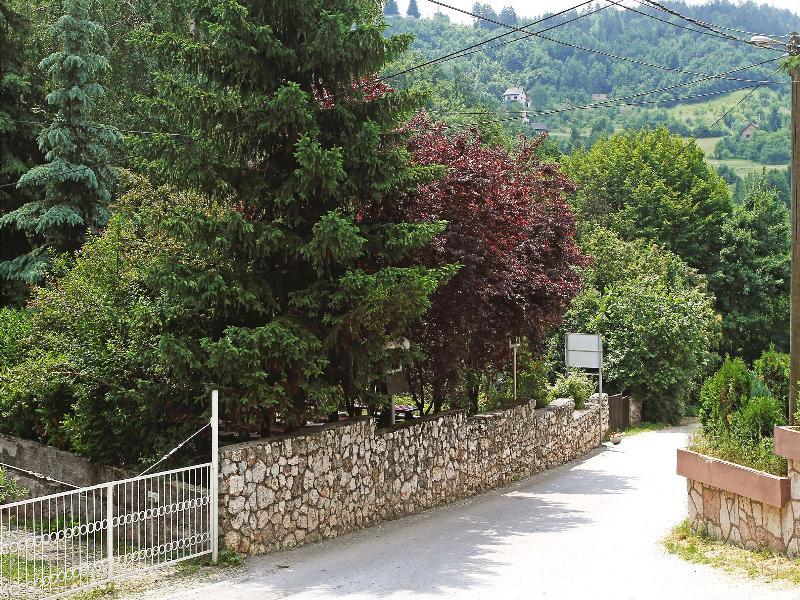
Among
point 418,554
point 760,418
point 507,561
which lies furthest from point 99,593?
point 760,418

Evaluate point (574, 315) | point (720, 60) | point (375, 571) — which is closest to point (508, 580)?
point (375, 571)

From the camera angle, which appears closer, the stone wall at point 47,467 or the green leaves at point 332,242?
the green leaves at point 332,242

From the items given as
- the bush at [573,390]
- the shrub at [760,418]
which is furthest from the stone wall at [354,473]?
the bush at [573,390]

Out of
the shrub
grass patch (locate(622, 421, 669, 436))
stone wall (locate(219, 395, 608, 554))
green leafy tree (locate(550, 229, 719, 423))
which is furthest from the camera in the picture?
green leafy tree (locate(550, 229, 719, 423))

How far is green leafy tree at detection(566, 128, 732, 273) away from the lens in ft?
148

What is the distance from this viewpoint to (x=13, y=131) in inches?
936

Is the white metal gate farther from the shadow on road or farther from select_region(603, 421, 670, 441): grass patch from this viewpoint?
select_region(603, 421, 670, 441): grass patch

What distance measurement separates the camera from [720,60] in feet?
539

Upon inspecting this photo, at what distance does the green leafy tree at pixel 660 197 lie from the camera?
45.1 meters

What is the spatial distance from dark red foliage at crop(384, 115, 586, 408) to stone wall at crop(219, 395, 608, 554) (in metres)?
1.36

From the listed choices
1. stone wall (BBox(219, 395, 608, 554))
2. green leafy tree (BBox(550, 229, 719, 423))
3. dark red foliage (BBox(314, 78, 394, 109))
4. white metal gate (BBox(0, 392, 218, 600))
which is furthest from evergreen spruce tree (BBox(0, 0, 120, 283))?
green leafy tree (BBox(550, 229, 719, 423))

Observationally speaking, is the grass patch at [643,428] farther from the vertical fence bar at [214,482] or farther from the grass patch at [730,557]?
the vertical fence bar at [214,482]

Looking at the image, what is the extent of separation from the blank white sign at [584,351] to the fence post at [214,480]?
1648cm

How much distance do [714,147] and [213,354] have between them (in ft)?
499
